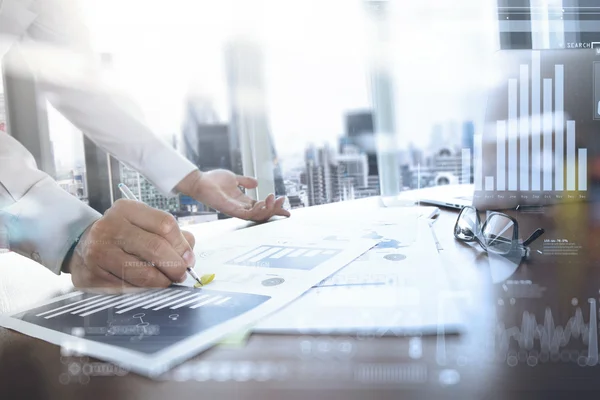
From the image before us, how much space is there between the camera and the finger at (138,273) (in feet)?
1.32

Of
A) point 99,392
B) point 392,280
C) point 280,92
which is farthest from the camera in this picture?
point 280,92

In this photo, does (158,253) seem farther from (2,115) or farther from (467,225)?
(467,225)

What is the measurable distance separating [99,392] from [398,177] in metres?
0.40

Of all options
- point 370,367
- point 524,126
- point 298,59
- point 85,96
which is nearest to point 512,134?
point 524,126

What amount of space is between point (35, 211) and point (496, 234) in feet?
1.80

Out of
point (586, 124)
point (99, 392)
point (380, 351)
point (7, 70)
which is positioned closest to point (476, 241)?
point (586, 124)

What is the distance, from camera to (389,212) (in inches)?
22.5

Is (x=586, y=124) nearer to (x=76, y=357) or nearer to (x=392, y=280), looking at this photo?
(x=392, y=280)

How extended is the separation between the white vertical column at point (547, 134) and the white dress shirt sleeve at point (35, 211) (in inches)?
21.1

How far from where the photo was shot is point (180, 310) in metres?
0.35

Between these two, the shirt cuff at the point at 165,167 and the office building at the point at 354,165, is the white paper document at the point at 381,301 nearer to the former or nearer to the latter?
the office building at the point at 354,165

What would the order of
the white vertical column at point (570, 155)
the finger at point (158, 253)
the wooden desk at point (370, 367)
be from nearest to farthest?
the wooden desk at point (370, 367), the finger at point (158, 253), the white vertical column at point (570, 155)
